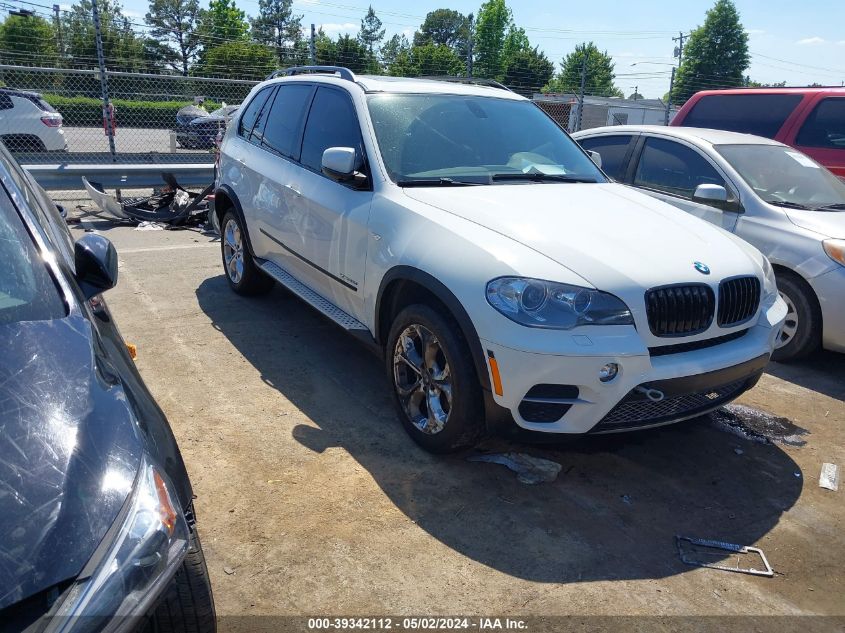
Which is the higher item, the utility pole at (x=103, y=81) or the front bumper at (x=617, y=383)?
the utility pole at (x=103, y=81)

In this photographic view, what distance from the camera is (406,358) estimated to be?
12.0ft

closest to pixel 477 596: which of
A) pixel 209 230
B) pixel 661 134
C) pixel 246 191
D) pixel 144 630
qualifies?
pixel 144 630

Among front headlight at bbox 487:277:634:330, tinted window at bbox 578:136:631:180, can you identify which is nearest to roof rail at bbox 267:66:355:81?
front headlight at bbox 487:277:634:330

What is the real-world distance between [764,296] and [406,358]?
1913mm

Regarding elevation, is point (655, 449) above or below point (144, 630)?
below

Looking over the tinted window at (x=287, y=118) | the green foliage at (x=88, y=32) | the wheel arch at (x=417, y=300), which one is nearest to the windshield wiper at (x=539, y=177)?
the wheel arch at (x=417, y=300)

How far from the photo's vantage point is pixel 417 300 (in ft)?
12.0

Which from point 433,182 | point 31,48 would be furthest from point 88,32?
point 433,182

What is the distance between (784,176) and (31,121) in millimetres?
12507

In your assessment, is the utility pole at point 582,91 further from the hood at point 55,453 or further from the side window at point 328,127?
the hood at point 55,453

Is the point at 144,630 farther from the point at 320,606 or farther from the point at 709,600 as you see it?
the point at 709,600

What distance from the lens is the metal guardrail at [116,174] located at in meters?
8.70

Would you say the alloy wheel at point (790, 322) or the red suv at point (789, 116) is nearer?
the alloy wheel at point (790, 322)

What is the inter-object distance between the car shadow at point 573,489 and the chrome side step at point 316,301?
1.47 ft
